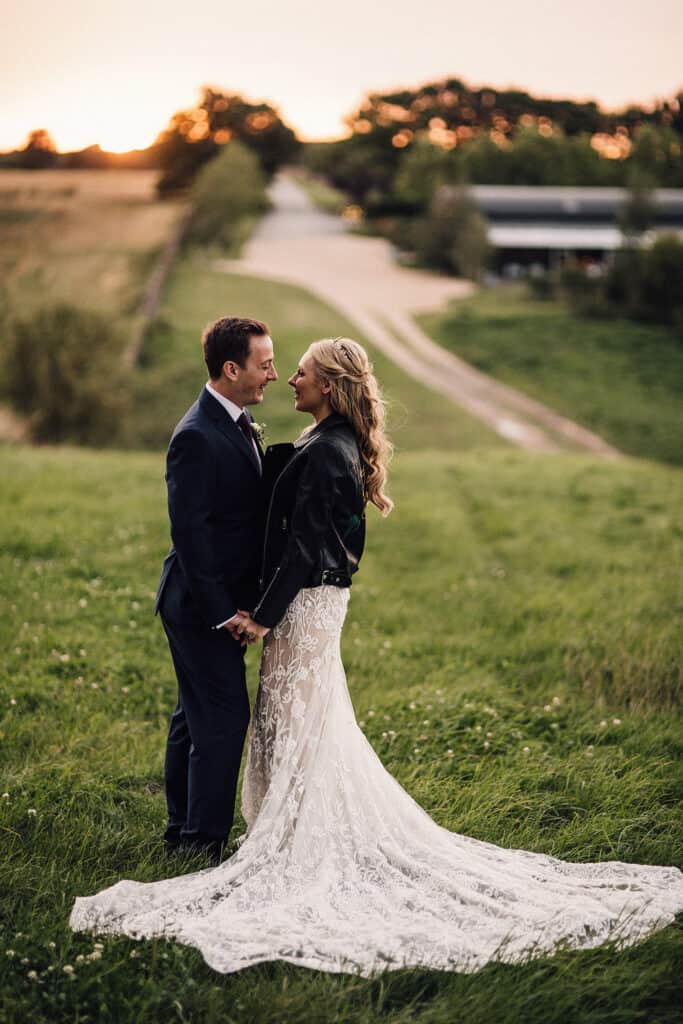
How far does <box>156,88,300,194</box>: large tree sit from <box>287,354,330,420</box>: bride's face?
205ft

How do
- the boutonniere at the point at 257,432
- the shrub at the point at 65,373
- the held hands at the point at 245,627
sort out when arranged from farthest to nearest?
1. the shrub at the point at 65,373
2. the boutonniere at the point at 257,432
3. the held hands at the point at 245,627

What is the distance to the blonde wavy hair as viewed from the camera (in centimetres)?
409

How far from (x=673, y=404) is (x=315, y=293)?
2071 cm

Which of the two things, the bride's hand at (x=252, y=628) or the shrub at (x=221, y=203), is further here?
the shrub at (x=221, y=203)

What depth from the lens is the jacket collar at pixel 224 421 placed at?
4.14 meters

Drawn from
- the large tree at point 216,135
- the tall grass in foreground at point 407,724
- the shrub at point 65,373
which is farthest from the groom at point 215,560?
the large tree at point 216,135

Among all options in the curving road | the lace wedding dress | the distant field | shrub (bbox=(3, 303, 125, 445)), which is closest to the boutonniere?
the lace wedding dress

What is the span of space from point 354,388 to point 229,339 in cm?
64

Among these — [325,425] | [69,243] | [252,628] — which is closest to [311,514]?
[325,425]

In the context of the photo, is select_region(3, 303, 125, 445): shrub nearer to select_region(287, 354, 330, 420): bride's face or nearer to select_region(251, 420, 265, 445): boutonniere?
select_region(251, 420, 265, 445): boutonniere

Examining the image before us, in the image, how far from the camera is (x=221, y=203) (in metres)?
53.6

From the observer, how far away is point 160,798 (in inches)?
196

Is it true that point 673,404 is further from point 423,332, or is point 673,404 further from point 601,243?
point 601,243

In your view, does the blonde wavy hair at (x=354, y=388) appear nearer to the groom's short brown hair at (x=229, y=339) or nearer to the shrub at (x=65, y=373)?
the groom's short brown hair at (x=229, y=339)
